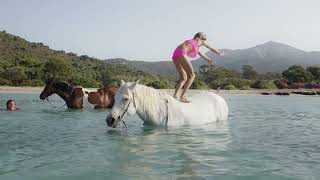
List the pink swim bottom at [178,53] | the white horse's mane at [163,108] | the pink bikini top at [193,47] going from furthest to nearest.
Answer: the pink bikini top at [193,47]
the pink swim bottom at [178,53]
the white horse's mane at [163,108]

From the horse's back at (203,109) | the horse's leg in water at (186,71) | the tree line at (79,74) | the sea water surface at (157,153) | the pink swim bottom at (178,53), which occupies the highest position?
the tree line at (79,74)

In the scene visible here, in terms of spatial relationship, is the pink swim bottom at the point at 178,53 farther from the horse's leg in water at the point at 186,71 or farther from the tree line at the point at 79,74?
the tree line at the point at 79,74

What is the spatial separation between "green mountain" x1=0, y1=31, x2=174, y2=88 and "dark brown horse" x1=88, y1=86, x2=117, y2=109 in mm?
15093

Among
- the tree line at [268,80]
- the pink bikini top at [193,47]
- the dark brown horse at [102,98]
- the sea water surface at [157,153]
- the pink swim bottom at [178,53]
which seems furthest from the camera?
the tree line at [268,80]

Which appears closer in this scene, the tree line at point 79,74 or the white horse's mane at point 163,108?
the white horse's mane at point 163,108

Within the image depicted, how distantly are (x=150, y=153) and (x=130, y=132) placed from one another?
2.61 meters

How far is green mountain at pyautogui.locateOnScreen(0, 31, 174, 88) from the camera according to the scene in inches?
2325

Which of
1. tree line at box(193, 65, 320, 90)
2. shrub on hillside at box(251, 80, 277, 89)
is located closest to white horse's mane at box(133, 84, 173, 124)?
tree line at box(193, 65, 320, 90)

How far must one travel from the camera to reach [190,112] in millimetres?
10609

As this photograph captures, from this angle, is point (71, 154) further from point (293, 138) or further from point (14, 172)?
point (293, 138)

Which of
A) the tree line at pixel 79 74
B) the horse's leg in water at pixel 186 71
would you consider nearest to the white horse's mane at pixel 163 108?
the horse's leg in water at pixel 186 71

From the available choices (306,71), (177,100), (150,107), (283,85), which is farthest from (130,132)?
(306,71)

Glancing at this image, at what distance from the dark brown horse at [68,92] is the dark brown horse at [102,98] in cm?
42

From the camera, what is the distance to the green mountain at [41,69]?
5906 cm
